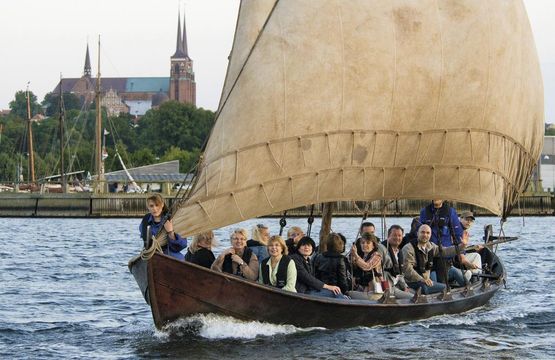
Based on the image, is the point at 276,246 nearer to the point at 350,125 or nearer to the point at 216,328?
the point at 216,328

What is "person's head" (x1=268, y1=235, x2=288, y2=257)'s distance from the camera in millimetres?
19812

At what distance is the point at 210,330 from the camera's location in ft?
67.2

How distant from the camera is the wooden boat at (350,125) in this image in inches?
795

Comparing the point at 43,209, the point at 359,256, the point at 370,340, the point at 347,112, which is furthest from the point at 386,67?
the point at 43,209

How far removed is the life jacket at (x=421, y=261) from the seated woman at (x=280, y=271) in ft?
11.4

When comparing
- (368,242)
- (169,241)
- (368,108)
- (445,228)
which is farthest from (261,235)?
(445,228)

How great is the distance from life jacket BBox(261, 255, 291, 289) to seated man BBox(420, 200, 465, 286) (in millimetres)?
4661

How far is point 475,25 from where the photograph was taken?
24.4 meters

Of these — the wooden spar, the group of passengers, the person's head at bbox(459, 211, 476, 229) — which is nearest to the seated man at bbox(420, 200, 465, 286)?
the group of passengers

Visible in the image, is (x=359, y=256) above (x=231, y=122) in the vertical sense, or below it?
below

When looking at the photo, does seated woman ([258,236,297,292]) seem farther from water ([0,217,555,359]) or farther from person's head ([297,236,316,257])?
water ([0,217,555,359])

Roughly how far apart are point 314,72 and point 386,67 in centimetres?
173

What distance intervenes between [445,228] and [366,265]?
418cm

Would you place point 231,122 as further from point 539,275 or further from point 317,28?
point 539,275
